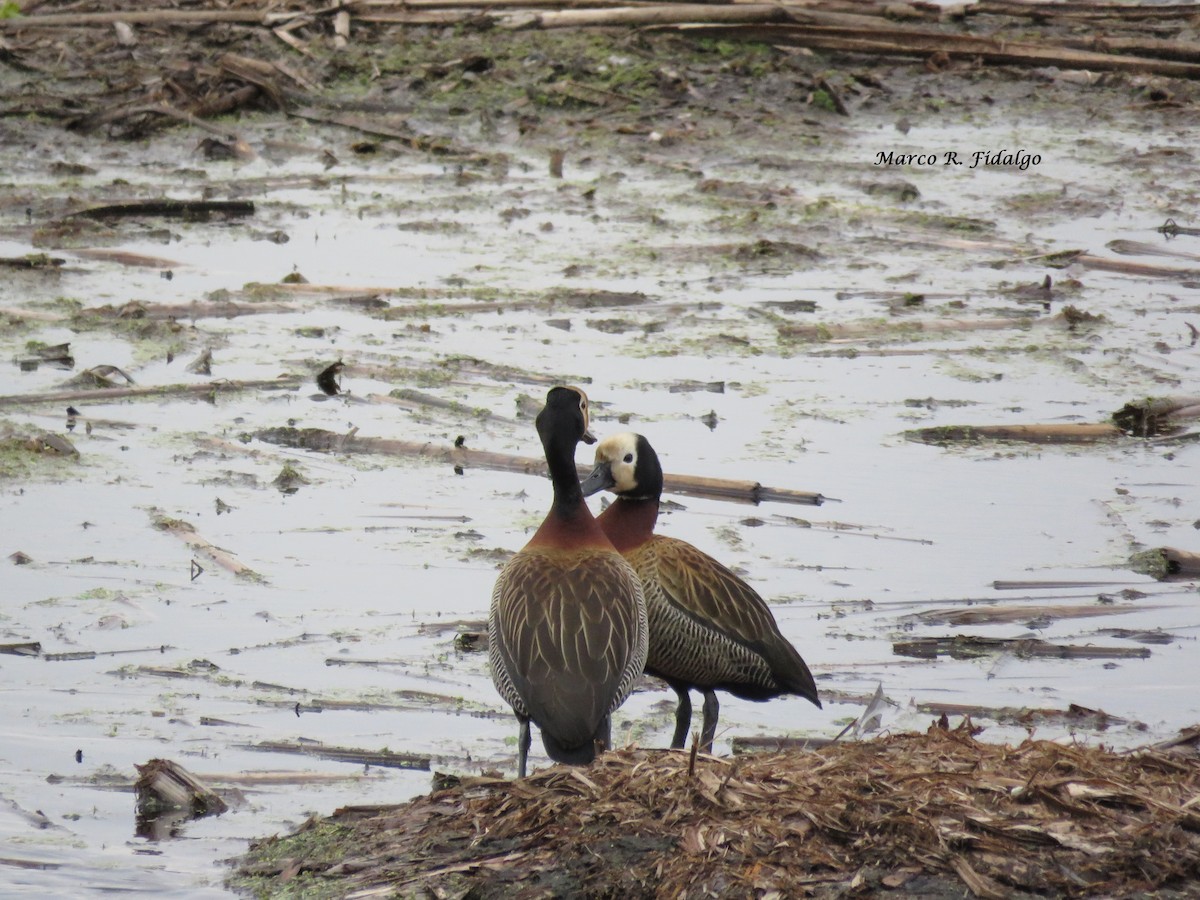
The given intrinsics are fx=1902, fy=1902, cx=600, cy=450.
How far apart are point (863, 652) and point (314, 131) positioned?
9406mm

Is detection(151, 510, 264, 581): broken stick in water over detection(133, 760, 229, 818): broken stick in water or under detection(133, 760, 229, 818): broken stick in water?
over

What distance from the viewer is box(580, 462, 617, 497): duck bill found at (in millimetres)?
6777

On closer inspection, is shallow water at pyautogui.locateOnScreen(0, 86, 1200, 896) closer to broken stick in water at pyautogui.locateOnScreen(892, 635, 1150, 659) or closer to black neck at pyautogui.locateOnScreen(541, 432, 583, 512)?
broken stick in water at pyautogui.locateOnScreen(892, 635, 1150, 659)

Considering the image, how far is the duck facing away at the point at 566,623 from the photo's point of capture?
545 cm

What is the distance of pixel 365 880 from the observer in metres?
4.84

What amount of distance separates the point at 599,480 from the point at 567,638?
4.10 feet

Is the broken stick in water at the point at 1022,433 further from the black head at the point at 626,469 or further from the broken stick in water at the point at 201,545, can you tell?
the broken stick in water at the point at 201,545

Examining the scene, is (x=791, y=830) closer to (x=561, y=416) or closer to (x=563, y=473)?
(x=563, y=473)

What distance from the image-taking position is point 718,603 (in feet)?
20.9

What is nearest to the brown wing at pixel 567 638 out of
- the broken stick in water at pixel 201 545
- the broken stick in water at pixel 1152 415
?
the broken stick in water at pixel 201 545

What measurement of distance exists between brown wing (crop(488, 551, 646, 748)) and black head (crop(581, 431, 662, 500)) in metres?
0.66

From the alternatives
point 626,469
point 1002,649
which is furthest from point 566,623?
point 1002,649

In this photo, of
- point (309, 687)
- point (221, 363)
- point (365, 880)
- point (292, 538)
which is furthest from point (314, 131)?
point (365, 880)

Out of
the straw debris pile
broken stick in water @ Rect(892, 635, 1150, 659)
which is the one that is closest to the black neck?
the straw debris pile
